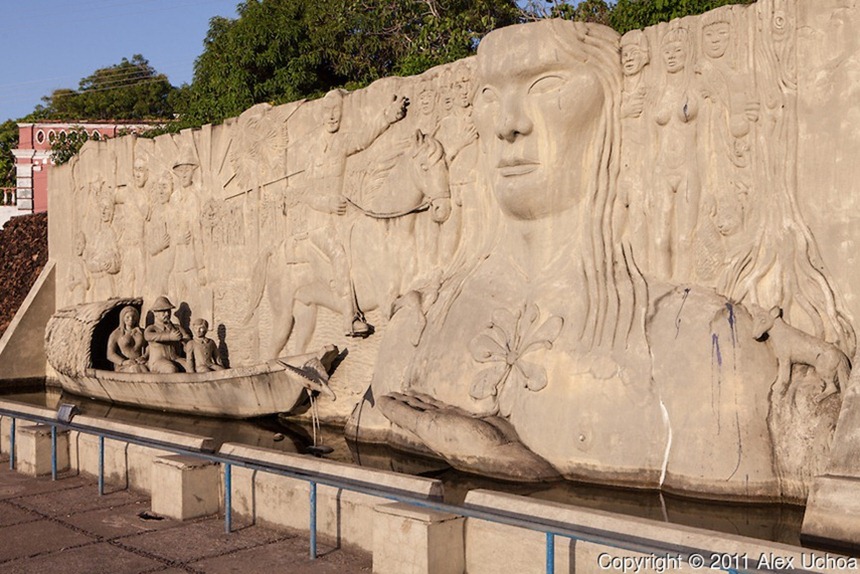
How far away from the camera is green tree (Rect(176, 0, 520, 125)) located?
63.4 ft

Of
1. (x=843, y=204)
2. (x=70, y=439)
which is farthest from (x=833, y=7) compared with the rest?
(x=70, y=439)

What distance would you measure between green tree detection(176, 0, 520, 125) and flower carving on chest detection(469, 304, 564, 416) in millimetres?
11361

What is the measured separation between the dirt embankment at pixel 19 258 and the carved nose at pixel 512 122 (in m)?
13.8

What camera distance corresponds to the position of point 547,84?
798cm

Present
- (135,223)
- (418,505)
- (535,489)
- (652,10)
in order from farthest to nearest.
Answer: (135,223) < (652,10) < (535,489) < (418,505)

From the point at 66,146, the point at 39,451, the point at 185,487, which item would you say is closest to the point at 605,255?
the point at 185,487

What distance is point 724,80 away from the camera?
737 cm

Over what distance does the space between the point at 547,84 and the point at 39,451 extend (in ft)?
16.5

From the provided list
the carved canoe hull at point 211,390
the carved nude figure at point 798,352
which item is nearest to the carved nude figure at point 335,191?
the carved canoe hull at point 211,390

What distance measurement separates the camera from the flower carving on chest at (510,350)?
7.78 metres

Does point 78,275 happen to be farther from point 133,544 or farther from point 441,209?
point 133,544

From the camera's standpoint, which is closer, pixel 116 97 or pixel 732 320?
pixel 732 320

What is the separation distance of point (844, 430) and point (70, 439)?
5807 mm

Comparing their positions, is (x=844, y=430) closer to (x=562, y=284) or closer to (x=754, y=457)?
(x=754, y=457)
